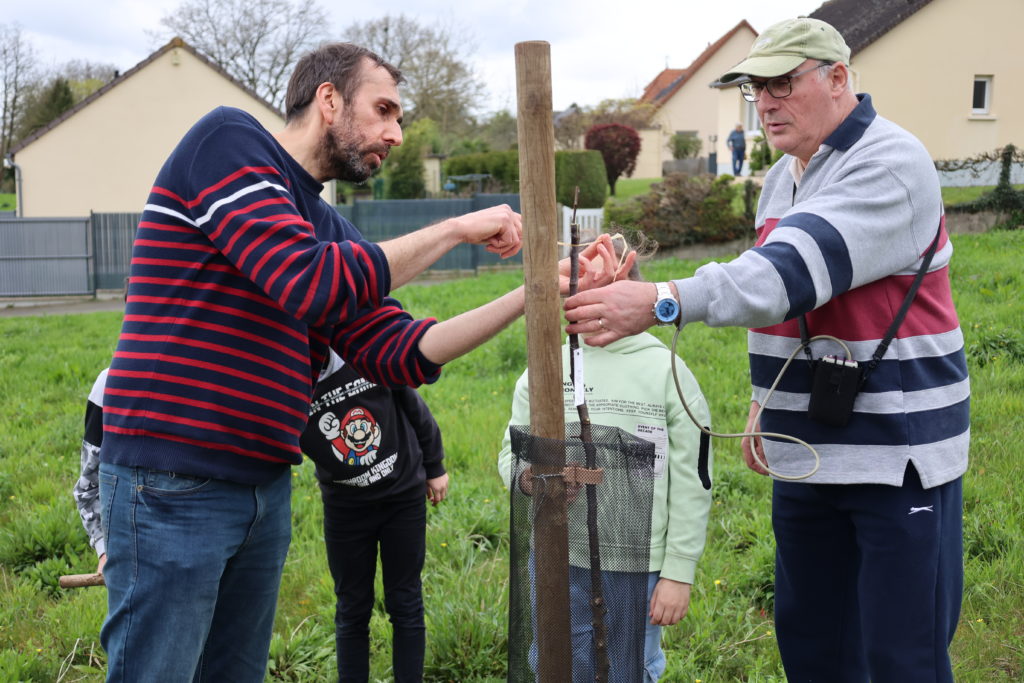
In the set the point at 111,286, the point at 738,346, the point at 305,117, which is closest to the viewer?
the point at 305,117

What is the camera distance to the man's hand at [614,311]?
2.20m

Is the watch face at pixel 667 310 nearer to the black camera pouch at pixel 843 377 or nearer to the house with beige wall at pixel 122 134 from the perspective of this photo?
the black camera pouch at pixel 843 377

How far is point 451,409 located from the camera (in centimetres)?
740

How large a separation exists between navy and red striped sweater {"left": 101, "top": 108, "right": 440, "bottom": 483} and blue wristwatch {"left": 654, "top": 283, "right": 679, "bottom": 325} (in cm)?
66

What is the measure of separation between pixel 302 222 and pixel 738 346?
22.2ft

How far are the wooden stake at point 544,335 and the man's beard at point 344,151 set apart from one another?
0.54 m

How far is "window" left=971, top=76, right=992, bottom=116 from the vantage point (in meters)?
24.5

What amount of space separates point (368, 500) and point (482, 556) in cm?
144

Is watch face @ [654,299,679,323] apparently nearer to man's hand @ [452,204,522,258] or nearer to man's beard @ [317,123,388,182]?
man's hand @ [452,204,522,258]

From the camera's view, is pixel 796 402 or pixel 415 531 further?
pixel 415 531

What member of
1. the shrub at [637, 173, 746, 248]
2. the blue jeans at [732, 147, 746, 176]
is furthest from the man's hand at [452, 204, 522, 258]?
→ the blue jeans at [732, 147, 746, 176]

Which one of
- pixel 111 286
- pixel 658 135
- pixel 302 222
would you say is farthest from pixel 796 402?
pixel 658 135

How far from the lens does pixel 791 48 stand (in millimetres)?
2562

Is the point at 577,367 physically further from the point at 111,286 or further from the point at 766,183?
the point at 111,286
